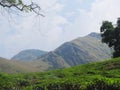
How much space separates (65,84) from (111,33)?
82545mm

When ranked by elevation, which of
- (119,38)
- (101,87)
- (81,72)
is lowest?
(101,87)

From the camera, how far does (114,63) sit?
58.5 meters

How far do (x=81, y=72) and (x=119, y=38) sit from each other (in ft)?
167

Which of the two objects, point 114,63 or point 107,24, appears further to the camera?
point 107,24

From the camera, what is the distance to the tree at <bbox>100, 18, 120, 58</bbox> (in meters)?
106

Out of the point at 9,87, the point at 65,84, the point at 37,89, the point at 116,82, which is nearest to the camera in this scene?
the point at 116,82

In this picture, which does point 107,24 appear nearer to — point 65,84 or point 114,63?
point 114,63

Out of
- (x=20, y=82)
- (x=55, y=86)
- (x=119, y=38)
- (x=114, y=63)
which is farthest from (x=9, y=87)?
(x=119, y=38)

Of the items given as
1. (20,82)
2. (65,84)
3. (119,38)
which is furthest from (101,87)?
(119,38)

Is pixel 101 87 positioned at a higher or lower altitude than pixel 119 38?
lower

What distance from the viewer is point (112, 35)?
10756 cm

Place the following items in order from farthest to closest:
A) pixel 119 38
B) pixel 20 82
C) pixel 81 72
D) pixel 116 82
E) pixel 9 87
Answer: pixel 119 38 < pixel 81 72 < pixel 20 82 < pixel 9 87 < pixel 116 82

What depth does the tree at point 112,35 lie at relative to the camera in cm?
10562

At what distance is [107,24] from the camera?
11194 centimetres
